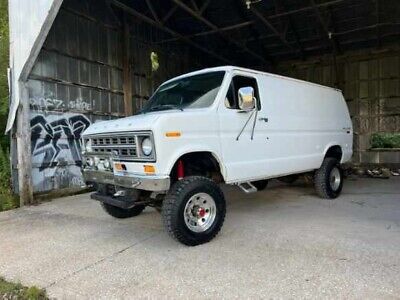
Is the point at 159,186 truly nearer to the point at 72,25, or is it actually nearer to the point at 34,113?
the point at 34,113

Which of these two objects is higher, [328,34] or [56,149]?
[328,34]

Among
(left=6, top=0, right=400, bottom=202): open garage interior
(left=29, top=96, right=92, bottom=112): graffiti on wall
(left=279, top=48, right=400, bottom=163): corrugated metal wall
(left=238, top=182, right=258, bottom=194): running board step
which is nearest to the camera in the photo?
(left=238, top=182, right=258, bottom=194): running board step

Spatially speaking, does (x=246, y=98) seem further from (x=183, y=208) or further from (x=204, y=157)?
(x=183, y=208)

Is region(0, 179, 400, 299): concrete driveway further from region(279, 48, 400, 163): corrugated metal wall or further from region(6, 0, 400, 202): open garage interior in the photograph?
region(279, 48, 400, 163): corrugated metal wall

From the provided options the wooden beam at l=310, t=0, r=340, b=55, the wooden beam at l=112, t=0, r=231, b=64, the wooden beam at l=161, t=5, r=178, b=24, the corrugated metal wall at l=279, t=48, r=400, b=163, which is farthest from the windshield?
the corrugated metal wall at l=279, t=48, r=400, b=163

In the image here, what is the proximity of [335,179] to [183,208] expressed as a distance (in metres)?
4.65

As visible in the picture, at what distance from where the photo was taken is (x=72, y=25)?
9.38m

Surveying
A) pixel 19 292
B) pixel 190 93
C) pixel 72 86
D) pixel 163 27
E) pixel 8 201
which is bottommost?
pixel 19 292

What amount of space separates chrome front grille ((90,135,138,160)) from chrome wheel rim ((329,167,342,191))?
4.86 meters

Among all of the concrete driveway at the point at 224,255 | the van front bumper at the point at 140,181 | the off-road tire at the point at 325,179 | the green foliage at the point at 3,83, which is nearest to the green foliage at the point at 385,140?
the off-road tire at the point at 325,179

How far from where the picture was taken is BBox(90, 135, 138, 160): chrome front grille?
4.49m

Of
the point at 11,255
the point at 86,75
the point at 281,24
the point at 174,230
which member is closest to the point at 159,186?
the point at 174,230

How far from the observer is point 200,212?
4723 mm

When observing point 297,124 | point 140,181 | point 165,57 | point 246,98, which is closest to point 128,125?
point 140,181
